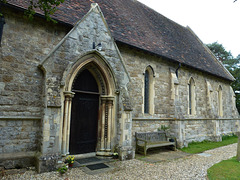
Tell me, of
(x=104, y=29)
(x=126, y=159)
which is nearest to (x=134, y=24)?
(x=104, y=29)

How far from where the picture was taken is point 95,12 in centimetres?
716

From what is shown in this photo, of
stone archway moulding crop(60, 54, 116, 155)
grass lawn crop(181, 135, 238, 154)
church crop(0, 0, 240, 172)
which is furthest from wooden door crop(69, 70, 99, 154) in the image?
grass lawn crop(181, 135, 238, 154)

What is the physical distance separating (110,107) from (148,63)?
4.11m

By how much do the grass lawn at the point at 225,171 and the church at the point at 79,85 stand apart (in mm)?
3046

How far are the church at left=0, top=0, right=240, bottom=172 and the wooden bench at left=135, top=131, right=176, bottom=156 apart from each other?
41 centimetres

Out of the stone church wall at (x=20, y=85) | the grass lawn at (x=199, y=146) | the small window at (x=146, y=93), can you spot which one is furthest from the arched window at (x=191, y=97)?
the stone church wall at (x=20, y=85)

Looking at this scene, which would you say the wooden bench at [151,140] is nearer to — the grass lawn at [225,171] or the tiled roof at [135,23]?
the grass lawn at [225,171]

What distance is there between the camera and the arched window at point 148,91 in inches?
401

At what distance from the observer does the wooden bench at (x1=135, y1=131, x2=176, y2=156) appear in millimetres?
8349

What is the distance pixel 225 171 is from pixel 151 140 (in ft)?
12.5

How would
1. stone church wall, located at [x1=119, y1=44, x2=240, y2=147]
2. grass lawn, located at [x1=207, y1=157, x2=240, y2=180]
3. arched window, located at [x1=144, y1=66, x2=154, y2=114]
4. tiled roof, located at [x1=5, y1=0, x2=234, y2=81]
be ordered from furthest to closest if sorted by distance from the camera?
arched window, located at [x1=144, y1=66, x2=154, y2=114], stone church wall, located at [x1=119, y1=44, x2=240, y2=147], tiled roof, located at [x1=5, y1=0, x2=234, y2=81], grass lawn, located at [x1=207, y1=157, x2=240, y2=180]

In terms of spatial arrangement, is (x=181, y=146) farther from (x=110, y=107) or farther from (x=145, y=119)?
(x=110, y=107)

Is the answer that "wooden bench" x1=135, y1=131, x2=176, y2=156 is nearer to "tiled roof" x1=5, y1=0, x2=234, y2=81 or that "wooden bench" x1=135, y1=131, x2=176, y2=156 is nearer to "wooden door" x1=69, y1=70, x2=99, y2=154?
"wooden door" x1=69, y1=70, x2=99, y2=154

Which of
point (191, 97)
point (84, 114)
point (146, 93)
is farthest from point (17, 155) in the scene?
point (191, 97)
